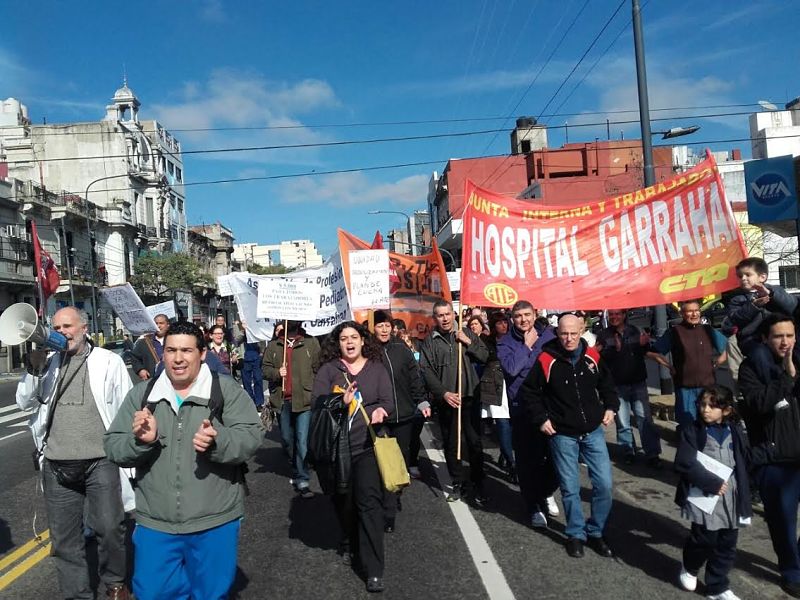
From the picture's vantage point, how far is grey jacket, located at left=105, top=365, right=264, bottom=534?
10.5 feet

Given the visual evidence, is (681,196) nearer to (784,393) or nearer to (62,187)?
(784,393)

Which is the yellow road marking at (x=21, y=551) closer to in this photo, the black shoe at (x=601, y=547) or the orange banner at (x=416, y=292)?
the black shoe at (x=601, y=547)

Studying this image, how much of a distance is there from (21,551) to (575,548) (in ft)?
13.8

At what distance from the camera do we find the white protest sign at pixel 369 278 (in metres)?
8.06

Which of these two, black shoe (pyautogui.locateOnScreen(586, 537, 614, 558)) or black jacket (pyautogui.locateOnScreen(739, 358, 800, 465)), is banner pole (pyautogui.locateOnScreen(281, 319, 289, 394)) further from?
black jacket (pyautogui.locateOnScreen(739, 358, 800, 465))

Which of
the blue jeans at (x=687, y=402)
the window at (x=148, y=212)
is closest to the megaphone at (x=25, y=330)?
the blue jeans at (x=687, y=402)

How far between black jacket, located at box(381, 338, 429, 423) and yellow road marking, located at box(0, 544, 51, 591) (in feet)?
9.36

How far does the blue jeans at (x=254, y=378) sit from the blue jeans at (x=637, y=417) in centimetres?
575

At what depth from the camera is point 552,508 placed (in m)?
5.91

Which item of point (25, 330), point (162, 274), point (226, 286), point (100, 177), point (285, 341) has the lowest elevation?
point (285, 341)

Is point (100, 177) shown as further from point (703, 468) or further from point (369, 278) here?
point (703, 468)

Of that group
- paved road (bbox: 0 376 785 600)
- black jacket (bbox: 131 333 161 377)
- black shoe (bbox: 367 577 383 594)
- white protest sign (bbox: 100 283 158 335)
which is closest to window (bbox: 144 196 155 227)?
white protest sign (bbox: 100 283 158 335)

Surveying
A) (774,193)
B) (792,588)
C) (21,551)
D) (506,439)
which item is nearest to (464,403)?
(506,439)

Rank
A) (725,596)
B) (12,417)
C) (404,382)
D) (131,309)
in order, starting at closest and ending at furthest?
(725,596) → (404,382) → (131,309) → (12,417)
